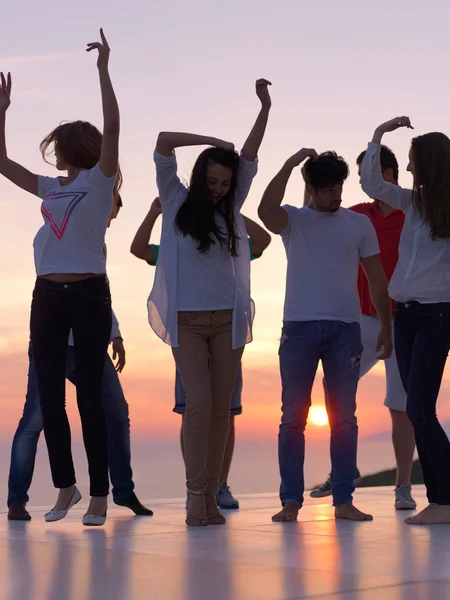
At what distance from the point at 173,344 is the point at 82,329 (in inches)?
18.3

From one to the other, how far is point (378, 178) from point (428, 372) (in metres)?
1.03

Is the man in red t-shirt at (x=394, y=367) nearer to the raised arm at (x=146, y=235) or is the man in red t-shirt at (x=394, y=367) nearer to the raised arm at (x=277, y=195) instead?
the raised arm at (x=277, y=195)

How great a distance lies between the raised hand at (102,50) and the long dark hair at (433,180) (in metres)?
1.64

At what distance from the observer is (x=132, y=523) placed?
511 cm

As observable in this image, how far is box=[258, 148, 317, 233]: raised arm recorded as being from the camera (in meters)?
5.16

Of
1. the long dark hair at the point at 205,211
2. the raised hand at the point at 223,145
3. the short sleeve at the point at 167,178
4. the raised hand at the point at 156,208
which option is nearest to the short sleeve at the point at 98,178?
the short sleeve at the point at 167,178

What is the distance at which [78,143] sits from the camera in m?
5.04

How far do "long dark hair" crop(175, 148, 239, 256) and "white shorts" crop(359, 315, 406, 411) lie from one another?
1.59 m

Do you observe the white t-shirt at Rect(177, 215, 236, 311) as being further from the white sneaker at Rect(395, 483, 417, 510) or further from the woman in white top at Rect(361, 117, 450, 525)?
the white sneaker at Rect(395, 483, 417, 510)

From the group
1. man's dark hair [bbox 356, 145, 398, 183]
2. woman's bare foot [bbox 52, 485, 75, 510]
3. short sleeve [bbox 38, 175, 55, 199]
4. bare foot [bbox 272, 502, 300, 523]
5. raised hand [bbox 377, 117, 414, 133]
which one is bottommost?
bare foot [bbox 272, 502, 300, 523]

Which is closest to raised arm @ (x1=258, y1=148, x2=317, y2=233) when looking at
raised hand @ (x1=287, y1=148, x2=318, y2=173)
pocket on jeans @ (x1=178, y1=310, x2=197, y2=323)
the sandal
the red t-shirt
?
raised hand @ (x1=287, y1=148, x2=318, y2=173)

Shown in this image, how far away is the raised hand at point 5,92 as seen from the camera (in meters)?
5.29

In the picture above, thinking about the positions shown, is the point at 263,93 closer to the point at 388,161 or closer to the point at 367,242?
the point at 367,242

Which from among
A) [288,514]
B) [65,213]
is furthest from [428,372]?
[65,213]
